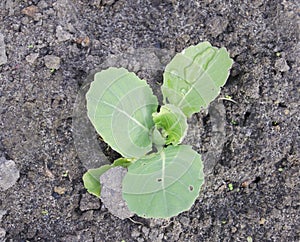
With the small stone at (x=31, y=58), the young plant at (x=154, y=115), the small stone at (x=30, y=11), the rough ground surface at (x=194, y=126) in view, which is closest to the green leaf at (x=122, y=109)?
the young plant at (x=154, y=115)

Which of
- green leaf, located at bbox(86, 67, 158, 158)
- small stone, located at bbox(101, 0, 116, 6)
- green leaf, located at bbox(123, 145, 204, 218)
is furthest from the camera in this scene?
small stone, located at bbox(101, 0, 116, 6)

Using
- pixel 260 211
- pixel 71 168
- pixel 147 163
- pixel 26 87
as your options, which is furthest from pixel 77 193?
pixel 260 211

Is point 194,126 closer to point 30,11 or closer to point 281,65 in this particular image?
point 281,65

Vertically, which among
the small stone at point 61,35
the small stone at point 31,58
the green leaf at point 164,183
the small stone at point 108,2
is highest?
the small stone at point 108,2

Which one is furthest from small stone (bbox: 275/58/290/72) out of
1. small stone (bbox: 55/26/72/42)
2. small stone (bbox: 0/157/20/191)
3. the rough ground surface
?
small stone (bbox: 0/157/20/191)

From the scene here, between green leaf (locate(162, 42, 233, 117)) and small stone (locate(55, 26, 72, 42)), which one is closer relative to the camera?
green leaf (locate(162, 42, 233, 117))

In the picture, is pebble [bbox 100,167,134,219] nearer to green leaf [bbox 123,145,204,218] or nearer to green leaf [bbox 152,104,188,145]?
green leaf [bbox 123,145,204,218]

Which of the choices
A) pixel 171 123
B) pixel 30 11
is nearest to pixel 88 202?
pixel 171 123

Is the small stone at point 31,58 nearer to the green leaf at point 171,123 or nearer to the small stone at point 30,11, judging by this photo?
the small stone at point 30,11
